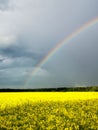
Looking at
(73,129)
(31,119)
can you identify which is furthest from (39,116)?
(73,129)

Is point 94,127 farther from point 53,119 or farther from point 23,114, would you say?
point 23,114

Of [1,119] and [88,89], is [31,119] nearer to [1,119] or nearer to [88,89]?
[1,119]

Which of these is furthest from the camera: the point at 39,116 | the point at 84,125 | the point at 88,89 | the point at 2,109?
the point at 88,89

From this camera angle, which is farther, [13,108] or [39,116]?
[13,108]

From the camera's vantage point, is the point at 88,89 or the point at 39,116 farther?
the point at 88,89

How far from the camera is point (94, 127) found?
11.1 m

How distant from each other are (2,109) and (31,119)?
12.9 ft

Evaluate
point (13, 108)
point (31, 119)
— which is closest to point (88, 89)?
point (13, 108)

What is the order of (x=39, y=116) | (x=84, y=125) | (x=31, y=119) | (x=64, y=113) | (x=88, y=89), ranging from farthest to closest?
(x=88, y=89), (x=64, y=113), (x=39, y=116), (x=31, y=119), (x=84, y=125)

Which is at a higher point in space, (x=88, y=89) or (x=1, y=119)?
(x=88, y=89)

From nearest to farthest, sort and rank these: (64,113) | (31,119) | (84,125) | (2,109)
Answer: (84,125), (31,119), (64,113), (2,109)

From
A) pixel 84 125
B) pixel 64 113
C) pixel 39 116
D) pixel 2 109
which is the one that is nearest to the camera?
pixel 84 125

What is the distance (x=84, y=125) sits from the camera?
11641 mm

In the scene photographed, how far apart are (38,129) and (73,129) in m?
1.28
